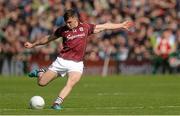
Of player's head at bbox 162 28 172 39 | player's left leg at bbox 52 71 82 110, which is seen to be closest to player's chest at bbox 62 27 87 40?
player's left leg at bbox 52 71 82 110

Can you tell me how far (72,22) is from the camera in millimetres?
18328

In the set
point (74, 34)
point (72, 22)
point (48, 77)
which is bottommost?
point (48, 77)

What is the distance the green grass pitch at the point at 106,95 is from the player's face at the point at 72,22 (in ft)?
6.42

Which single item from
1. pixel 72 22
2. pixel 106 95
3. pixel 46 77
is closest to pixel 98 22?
pixel 106 95

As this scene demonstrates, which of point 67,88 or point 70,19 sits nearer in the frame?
point 67,88

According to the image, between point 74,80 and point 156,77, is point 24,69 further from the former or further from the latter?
point 74,80

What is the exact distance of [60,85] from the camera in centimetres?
2992

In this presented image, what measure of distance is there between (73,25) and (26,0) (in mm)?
21538

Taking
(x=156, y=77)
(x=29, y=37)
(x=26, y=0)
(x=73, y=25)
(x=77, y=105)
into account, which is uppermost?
(x=26, y=0)

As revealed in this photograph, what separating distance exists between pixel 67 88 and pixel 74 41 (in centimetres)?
122

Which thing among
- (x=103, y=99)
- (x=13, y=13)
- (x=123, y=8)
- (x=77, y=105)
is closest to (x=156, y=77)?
(x=123, y=8)

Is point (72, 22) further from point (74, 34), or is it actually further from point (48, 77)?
point (48, 77)

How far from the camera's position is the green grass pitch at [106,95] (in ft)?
57.5

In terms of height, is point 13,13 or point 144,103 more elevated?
point 13,13
